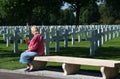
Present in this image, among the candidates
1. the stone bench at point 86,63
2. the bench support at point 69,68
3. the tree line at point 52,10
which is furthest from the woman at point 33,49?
the tree line at point 52,10

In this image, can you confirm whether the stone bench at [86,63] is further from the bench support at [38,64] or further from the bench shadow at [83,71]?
the bench shadow at [83,71]

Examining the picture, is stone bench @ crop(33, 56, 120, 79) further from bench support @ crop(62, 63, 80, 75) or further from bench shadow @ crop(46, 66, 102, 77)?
bench shadow @ crop(46, 66, 102, 77)

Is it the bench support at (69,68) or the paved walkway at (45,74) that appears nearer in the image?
the paved walkway at (45,74)

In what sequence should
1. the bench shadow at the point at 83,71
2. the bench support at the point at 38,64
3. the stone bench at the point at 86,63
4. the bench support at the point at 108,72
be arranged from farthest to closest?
the bench support at the point at 38,64
the bench shadow at the point at 83,71
the bench support at the point at 108,72
the stone bench at the point at 86,63

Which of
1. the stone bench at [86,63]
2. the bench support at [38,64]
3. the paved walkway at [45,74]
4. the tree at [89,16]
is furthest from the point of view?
the tree at [89,16]

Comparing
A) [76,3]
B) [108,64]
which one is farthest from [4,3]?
[108,64]

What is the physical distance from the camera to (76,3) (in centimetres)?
5575

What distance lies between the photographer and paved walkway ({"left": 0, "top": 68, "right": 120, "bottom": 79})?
12.4 meters

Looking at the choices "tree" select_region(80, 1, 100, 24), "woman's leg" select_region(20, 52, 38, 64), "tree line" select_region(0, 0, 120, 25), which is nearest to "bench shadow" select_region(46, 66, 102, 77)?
"woman's leg" select_region(20, 52, 38, 64)

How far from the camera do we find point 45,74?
12.9m

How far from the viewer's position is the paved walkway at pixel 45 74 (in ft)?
A: 40.8

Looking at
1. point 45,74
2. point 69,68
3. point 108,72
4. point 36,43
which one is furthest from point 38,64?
point 108,72

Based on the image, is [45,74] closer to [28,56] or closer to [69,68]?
[69,68]

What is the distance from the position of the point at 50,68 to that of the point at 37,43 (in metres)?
1.19
